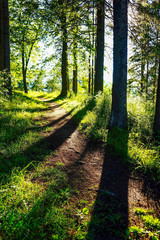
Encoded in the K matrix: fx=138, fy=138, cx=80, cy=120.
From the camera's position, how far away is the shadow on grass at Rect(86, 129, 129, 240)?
2.01 m

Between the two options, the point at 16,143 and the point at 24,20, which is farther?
the point at 24,20

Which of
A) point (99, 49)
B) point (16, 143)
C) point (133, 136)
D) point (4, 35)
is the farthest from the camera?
point (99, 49)

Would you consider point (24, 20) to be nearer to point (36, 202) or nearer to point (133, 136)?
point (133, 136)

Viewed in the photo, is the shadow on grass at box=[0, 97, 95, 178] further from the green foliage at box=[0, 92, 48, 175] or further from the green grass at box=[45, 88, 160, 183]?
the green grass at box=[45, 88, 160, 183]

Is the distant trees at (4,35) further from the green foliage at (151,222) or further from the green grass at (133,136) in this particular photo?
the green foliage at (151,222)

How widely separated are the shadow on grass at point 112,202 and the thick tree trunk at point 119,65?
1.49m

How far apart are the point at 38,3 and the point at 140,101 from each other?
8330 mm

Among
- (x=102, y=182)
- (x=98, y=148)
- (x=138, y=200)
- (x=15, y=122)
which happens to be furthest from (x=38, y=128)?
(x=138, y=200)

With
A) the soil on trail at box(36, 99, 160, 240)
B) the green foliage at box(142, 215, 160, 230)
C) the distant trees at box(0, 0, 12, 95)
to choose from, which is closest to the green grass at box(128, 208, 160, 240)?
the green foliage at box(142, 215, 160, 230)

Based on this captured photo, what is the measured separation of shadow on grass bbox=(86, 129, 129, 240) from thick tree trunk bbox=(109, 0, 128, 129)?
58.6 inches

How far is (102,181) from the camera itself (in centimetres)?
314

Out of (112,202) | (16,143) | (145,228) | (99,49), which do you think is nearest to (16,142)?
(16,143)

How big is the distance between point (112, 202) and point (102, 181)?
598mm

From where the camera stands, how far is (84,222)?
2084 millimetres
